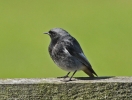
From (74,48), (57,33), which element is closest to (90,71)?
(74,48)

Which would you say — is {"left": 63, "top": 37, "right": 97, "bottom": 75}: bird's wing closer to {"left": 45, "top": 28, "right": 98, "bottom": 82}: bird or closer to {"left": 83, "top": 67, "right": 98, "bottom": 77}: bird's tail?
{"left": 45, "top": 28, "right": 98, "bottom": 82}: bird

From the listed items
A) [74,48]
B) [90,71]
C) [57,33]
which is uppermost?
[57,33]

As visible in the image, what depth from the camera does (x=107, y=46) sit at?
70.8 ft

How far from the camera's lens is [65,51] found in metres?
4.68

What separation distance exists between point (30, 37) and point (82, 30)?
3.37m

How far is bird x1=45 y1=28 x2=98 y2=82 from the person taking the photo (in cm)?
455

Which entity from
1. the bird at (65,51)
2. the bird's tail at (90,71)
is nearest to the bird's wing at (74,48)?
the bird at (65,51)

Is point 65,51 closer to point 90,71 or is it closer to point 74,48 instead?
point 74,48

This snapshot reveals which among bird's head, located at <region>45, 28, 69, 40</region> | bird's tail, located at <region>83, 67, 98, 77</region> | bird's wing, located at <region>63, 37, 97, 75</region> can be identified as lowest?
bird's tail, located at <region>83, 67, 98, 77</region>

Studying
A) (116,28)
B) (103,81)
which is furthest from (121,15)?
(103,81)

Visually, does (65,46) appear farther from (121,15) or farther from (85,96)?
(121,15)

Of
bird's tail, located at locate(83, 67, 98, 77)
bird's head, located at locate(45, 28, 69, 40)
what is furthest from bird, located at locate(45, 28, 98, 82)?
bird's tail, located at locate(83, 67, 98, 77)

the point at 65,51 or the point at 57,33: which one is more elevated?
the point at 57,33

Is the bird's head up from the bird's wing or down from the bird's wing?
up
